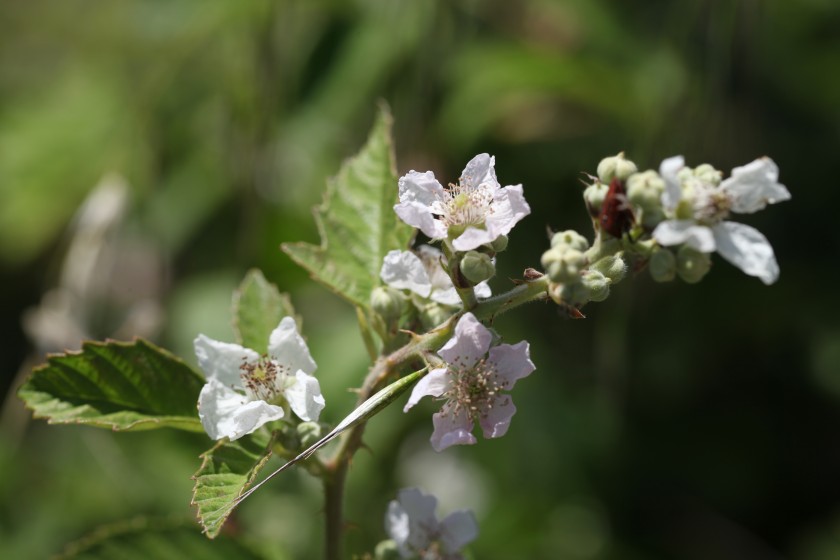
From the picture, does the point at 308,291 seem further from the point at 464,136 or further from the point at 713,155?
the point at 713,155

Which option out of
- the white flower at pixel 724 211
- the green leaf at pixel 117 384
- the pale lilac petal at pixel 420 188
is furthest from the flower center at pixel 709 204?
the green leaf at pixel 117 384

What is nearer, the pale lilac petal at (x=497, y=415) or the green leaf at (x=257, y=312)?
the pale lilac petal at (x=497, y=415)

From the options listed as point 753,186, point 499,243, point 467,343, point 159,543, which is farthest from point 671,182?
point 159,543

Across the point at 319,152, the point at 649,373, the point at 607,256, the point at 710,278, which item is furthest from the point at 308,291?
the point at 607,256

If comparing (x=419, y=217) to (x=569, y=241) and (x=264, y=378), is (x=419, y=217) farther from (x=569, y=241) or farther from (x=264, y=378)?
(x=264, y=378)

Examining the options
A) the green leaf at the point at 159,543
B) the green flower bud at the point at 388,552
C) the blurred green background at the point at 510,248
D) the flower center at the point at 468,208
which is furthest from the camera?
the blurred green background at the point at 510,248

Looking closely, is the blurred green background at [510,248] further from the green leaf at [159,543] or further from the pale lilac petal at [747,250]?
the pale lilac petal at [747,250]

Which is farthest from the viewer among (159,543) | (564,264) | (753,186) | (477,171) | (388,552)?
(159,543)
